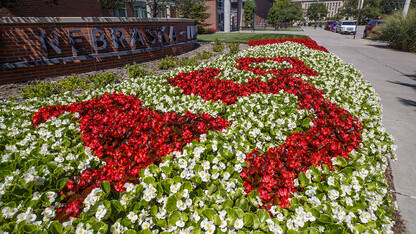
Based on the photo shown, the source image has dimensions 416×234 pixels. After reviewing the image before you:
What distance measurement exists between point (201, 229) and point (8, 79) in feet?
24.5

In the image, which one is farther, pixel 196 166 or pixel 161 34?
pixel 161 34

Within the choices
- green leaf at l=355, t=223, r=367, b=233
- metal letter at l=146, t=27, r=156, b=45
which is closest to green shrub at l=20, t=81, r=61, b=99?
metal letter at l=146, t=27, r=156, b=45

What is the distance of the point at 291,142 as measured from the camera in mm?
2961

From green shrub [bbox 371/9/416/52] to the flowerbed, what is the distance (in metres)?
16.4

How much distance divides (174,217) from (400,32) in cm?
2180

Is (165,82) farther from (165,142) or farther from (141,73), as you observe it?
(165,142)

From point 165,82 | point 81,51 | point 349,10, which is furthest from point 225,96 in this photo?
point 349,10

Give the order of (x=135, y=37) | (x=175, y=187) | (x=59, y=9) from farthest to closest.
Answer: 1. (x=59, y=9)
2. (x=135, y=37)
3. (x=175, y=187)

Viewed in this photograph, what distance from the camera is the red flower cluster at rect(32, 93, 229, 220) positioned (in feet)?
7.72

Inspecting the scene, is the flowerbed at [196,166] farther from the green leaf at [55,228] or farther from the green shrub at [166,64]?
the green shrub at [166,64]

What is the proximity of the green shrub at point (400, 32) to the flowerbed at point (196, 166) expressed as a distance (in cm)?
1636

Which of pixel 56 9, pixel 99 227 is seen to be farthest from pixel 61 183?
pixel 56 9

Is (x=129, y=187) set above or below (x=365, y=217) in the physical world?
above

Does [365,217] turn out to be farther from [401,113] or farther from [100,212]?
[401,113]
